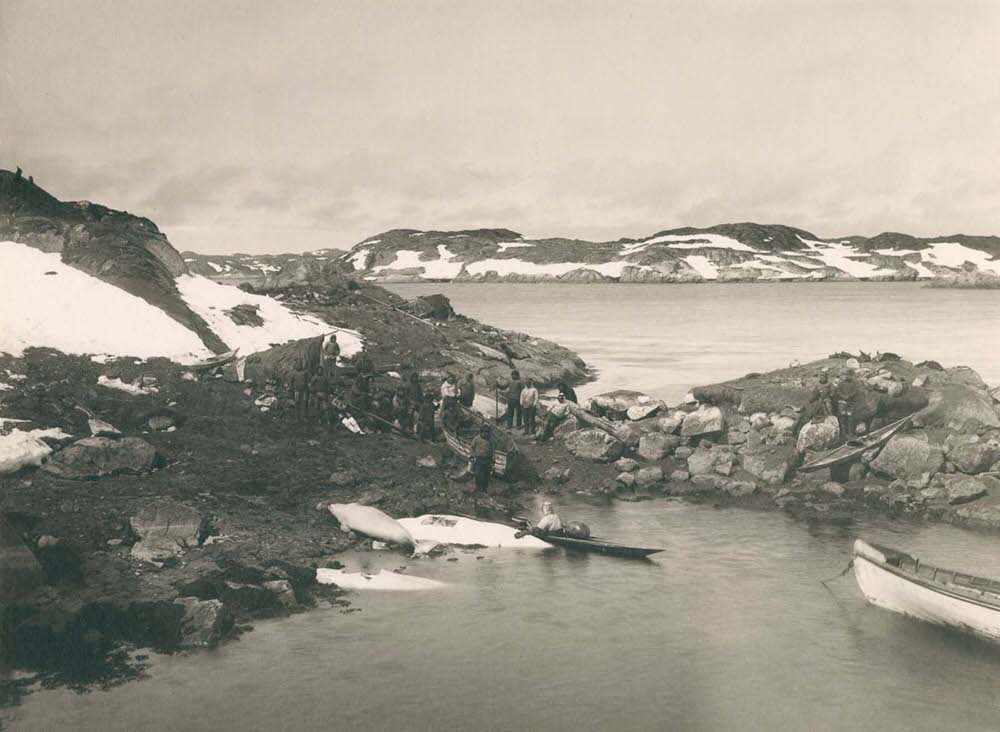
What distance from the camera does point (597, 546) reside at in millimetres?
17312

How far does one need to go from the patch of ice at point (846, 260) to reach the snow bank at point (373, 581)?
16737 centimetres

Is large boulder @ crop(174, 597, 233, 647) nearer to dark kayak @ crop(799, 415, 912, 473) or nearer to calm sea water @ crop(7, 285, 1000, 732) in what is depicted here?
calm sea water @ crop(7, 285, 1000, 732)

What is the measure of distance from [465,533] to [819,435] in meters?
10.5

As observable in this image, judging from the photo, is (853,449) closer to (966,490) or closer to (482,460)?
(966,490)

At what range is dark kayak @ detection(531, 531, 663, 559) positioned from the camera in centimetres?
1709

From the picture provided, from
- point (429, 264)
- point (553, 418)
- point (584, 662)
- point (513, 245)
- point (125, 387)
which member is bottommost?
point (584, 662)

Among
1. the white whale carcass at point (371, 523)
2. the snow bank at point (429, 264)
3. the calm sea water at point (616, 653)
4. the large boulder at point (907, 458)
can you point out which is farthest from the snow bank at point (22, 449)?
the snow bank at point (429, 264)

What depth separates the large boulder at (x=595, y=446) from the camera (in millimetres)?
23625

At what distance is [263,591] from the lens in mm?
14188

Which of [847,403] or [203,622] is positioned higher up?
[847,403]

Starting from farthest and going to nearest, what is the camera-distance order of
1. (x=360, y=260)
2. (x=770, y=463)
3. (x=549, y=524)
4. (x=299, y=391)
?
(x=360, y=260)
(x=299, y=391)
(x=770, y=463)
(x=549, y=524)

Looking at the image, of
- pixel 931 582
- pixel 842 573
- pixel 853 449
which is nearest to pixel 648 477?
pixel 853 449

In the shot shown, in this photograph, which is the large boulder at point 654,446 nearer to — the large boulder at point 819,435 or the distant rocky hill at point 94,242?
the large boulder at point 819,435

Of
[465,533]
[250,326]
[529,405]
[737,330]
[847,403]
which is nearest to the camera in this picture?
[465,533]
